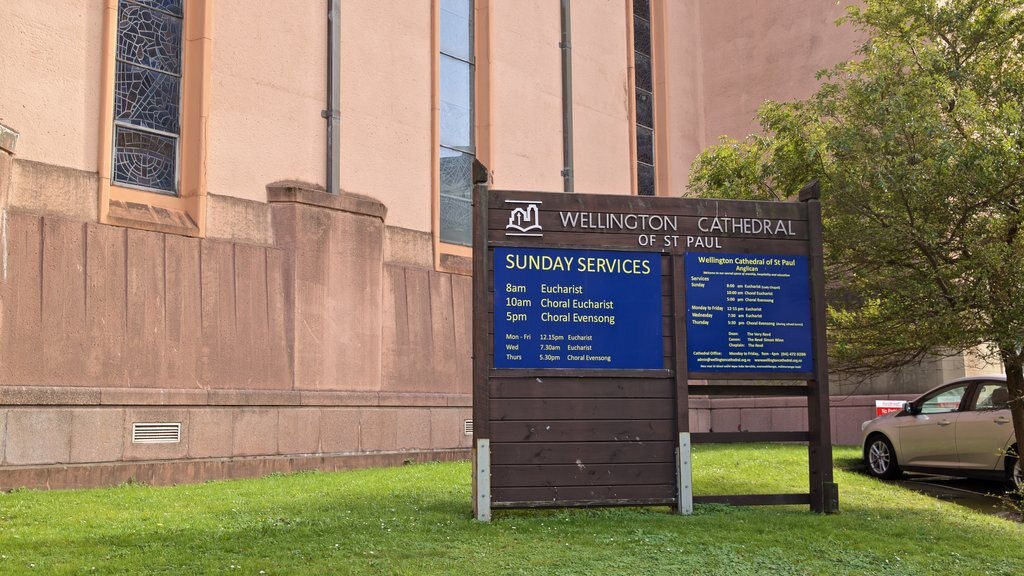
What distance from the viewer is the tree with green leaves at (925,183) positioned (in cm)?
1066

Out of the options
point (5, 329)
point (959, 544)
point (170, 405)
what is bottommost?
point (959, 544)

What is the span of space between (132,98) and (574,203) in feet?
26.4

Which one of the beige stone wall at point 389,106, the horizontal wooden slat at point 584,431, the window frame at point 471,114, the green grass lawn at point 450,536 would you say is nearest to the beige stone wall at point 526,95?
→ the window frame at point 471,114

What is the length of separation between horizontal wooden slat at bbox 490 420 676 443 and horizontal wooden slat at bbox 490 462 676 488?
23 centimetres

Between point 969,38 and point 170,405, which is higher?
point 969,38

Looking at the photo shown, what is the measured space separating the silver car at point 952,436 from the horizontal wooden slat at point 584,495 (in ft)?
18.1

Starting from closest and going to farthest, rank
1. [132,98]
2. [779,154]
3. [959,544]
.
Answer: [959,544] < [779,154] < [132,98]

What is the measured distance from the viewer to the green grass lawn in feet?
23.6

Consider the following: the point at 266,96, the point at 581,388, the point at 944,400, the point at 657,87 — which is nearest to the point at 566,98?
the point at 657,87

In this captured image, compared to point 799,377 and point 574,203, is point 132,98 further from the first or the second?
point 799,377

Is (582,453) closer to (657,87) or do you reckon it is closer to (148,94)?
(148,94)

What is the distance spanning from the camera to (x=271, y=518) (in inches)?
359

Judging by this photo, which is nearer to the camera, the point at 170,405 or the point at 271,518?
the point at 271,518

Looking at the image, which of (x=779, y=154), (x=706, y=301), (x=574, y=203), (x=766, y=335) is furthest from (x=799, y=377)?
(x=779, y=154)
